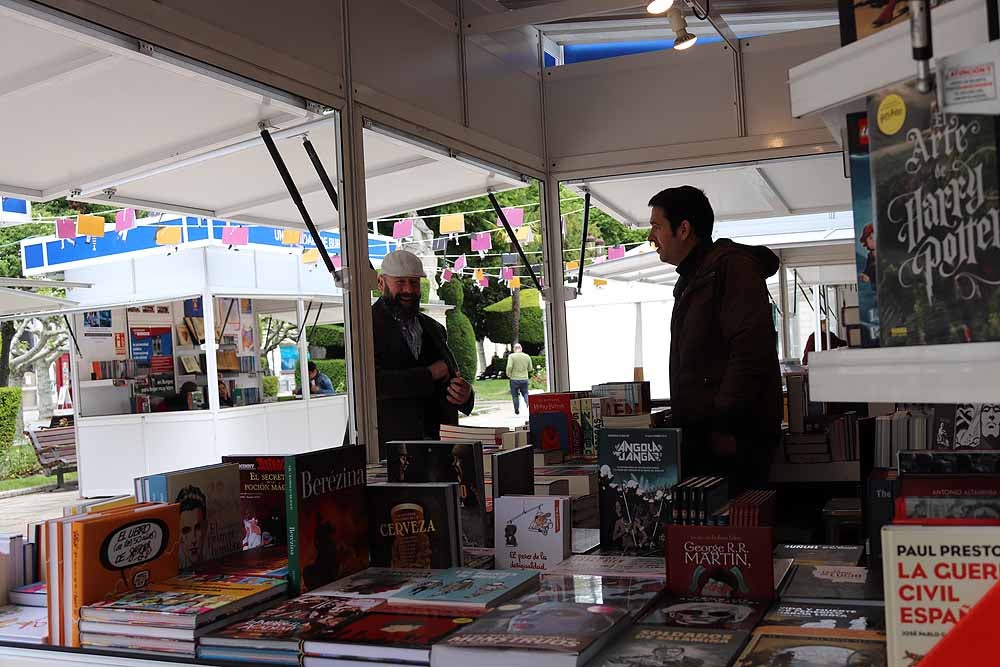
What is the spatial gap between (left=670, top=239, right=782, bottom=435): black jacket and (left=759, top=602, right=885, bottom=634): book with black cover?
4.44 ft

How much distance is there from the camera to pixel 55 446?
→ 1123 centimetres

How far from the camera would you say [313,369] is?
10.4m

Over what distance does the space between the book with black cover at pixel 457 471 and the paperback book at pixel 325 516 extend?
0.21 meters

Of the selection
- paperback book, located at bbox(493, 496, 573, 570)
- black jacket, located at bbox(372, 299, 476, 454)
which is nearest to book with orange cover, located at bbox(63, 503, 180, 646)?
paperback book, located at bbox(493, 496, 573, 570)

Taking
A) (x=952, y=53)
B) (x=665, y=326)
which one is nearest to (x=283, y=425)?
(x=665, y=326)

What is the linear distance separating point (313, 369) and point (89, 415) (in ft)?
7.93

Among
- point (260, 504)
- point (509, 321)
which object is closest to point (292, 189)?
point (260, 504)

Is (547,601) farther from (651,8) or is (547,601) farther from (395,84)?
(395,84)

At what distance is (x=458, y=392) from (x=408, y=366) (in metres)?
0.23

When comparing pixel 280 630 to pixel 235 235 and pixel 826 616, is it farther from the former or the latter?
pixel 235 235

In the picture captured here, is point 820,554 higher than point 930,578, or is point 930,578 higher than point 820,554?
point 930,578

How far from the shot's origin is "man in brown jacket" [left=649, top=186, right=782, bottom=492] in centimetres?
293

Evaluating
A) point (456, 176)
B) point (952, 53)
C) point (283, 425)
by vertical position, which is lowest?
point (283, 425)

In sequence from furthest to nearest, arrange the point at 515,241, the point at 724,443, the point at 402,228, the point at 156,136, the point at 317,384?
the point at 317,384 < the point at 402,228 < the point at 515,241 < the point at 156,136 < the point at 724,443
